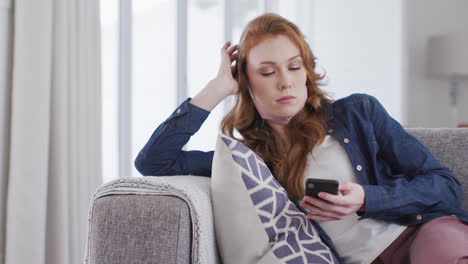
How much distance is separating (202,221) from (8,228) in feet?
3.19

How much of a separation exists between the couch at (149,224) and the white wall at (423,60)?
3260mm

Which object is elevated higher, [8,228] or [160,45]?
[160,45]

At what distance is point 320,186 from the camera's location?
0.87 meters

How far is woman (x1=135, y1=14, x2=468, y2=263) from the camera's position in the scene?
1.02 m

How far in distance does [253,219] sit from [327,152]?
36cm

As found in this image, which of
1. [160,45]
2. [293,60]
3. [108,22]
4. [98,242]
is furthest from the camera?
[160,45]

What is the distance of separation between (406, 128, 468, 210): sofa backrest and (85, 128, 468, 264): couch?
31.7 inches

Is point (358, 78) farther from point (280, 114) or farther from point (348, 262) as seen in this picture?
point (348, 262)

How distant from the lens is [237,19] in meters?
3.45

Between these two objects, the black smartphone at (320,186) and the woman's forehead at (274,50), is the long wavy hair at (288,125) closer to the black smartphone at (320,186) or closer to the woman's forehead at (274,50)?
the woman's forehead at (274,50)

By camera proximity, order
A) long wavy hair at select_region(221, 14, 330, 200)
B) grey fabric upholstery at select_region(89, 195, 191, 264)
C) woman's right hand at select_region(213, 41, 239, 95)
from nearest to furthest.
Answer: grey fabric upholstery at select_region(89, 195, 191, 264)
long wavy hair at select_region(221, 14, 330, 200)
woman's right hand at select_region(213, 41, 239, 95)

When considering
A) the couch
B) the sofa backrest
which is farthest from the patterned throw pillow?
the sofa backrest

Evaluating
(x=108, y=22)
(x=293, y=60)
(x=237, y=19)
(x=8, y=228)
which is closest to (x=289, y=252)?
(x=293, y=60)

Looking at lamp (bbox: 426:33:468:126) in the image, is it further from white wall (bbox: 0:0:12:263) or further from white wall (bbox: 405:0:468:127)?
white wall (bbox: 0:0:12:263)
